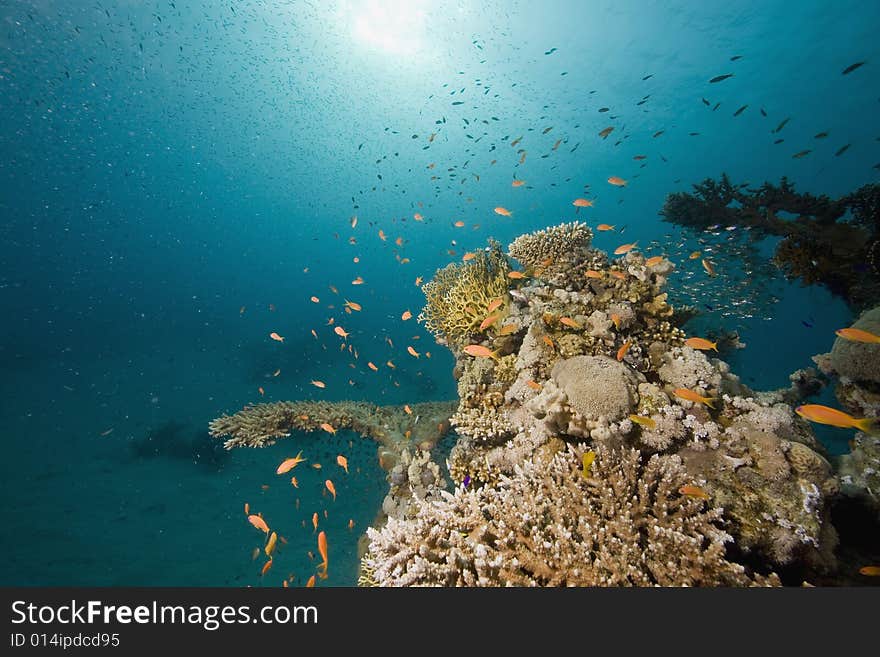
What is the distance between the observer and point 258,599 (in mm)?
2529

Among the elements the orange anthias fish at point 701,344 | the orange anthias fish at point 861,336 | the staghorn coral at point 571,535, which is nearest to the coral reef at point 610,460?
the staghorn coral at point 571,535

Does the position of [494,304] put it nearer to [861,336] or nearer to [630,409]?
[630,409]

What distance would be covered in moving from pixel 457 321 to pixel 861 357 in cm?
627

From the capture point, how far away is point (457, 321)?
7.23 m

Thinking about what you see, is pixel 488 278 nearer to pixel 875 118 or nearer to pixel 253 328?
pixel 253 328

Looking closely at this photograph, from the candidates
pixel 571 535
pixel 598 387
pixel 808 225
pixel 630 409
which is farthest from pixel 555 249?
pixel 808 225

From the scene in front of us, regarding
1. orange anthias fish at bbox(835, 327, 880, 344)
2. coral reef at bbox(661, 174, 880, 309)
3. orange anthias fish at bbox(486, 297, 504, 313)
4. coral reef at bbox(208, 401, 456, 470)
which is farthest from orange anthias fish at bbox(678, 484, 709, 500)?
coral reef at bbox(661, 174, 880, 309)

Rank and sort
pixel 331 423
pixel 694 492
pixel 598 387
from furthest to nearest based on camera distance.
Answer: pixel 331 423 < pixel 598 387 < pixel 694 492

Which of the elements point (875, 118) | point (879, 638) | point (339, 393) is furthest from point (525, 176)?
point (879, 638)

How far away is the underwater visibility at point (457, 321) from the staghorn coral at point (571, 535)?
35mm

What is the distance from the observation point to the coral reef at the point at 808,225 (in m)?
7.33

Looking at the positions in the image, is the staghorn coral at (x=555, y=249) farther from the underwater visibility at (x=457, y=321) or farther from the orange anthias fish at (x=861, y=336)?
the orange anthias fish at (x=861, y=336)

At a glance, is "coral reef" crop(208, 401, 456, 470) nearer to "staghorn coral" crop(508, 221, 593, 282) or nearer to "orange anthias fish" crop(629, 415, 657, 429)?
"staghorn coral" crop(508, 221, 593, 282)

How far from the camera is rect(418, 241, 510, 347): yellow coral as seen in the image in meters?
7.06
